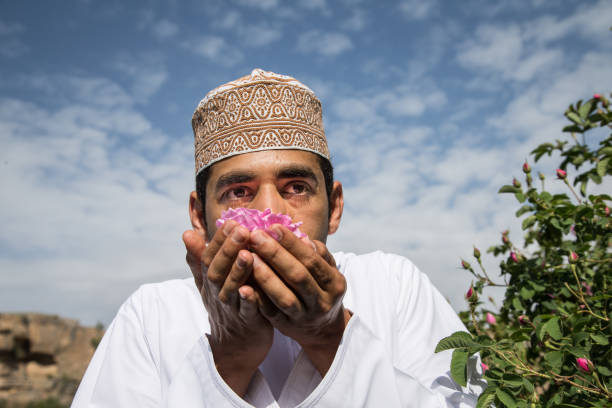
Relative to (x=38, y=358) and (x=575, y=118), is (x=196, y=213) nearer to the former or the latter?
(x=575, y=118)

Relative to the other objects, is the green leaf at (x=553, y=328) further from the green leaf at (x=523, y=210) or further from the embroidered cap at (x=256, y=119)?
the embroidered cap at (x=256, y=119)

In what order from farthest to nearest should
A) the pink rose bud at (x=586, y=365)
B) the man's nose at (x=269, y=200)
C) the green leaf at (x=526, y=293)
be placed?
the green leaf at (x=526, y=293)
the man's nose at (x=269, y=200)
the pink rose bud at (x=586, y=365)

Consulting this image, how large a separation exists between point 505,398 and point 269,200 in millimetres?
1208

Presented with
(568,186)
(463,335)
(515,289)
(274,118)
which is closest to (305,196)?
→ (274,118)

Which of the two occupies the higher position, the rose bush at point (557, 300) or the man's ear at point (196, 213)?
the man's ear at point (196, 213)

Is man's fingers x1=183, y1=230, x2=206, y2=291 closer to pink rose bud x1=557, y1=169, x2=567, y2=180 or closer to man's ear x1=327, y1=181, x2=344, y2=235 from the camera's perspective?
man's ear x1=327, y1=181, x2=344, y2=235

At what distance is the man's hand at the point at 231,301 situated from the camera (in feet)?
3.98

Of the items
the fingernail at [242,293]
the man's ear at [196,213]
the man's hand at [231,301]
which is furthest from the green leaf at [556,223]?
the man's ear at [196,213]

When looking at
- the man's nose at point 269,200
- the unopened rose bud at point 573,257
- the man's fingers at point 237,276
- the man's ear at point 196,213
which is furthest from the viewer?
the man's ear at point 196,213

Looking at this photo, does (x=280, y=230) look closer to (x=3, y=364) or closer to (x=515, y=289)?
(x=515, y=289)

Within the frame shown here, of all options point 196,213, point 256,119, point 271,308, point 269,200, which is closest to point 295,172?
point 269,200

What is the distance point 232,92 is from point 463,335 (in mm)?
1747

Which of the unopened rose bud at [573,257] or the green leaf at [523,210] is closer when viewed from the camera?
the unopened rose bud at [573,257]

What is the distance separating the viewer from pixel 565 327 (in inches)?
67.6
